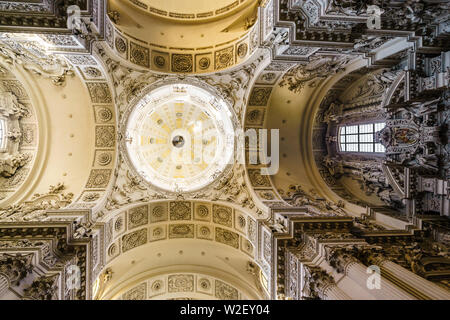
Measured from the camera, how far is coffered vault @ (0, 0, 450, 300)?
10.6 meters

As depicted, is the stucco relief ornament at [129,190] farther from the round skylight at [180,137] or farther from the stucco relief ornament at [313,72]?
the stucco relief ornament at [313,72]

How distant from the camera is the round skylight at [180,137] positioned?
17719mm

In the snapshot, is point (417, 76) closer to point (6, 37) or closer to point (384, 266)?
point (384, 266)

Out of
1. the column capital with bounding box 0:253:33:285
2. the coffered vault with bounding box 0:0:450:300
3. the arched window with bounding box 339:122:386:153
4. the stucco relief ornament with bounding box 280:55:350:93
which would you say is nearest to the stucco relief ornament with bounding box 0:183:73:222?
the coffered vault with bounding box 0:0:450:300

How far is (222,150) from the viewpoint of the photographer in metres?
19.2

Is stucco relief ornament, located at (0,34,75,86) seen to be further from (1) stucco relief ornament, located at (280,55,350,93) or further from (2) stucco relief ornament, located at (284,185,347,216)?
(2) stucco relief ornament, located at (284,185,347,216)

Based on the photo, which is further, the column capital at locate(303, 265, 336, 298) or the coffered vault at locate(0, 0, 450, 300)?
the coffered vault at locate(0, 0, 450, 300)

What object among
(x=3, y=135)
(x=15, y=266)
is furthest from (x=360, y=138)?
(x=3, y=135)

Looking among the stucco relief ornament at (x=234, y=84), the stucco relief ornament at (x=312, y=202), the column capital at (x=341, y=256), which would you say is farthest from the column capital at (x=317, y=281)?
the stucco relief ornament at (x=234, y=84)

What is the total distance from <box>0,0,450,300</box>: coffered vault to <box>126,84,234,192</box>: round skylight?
0.59ft

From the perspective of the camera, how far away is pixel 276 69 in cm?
1483

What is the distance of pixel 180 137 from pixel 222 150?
554 centimetres
